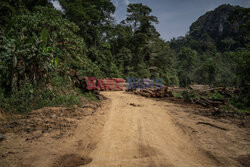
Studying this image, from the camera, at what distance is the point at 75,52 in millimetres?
8203

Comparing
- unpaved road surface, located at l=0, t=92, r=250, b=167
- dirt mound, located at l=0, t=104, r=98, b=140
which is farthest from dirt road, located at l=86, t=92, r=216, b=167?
dirt mound, located at l=0, t=104, r=98, b=140

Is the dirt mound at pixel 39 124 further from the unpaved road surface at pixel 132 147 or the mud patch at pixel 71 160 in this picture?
the mud patch at pixel 71 160

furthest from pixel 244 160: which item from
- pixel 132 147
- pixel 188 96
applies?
pixel 188 96

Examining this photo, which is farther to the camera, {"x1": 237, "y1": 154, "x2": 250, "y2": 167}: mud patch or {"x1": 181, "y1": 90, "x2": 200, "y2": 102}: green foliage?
{"x1": 181, "y1": 90, "x2": 200, "y2": 102}: green foliage

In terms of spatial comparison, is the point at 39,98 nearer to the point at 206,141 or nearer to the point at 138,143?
the point at 138,143

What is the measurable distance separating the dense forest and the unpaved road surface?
2.17 meters

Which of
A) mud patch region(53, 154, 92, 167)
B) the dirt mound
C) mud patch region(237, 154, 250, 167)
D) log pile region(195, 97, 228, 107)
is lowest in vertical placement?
mud patch region(237, 154, 250, 167)

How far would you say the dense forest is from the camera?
4.38m

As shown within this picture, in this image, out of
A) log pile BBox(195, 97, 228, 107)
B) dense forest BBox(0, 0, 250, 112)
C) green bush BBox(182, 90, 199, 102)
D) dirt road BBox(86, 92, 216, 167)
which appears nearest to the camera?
dirt road BBox(86, 92, 216, 167)

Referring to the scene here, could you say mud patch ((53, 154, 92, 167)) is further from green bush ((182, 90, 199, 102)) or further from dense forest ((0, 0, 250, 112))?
green bush ((182, 90, 199, 102))

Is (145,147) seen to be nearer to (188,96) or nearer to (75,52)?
(188,96)

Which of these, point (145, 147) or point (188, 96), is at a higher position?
point (188, 96)

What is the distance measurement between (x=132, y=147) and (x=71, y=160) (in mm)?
1096

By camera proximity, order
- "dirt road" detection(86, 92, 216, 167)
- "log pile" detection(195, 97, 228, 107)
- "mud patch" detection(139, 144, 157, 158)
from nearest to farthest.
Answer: "dirt road" detection(86, 92, 216, 167)
"mud patch" detection(139, 144, 157, 158)
"log pile" detection(195, 97, 228, 107)
